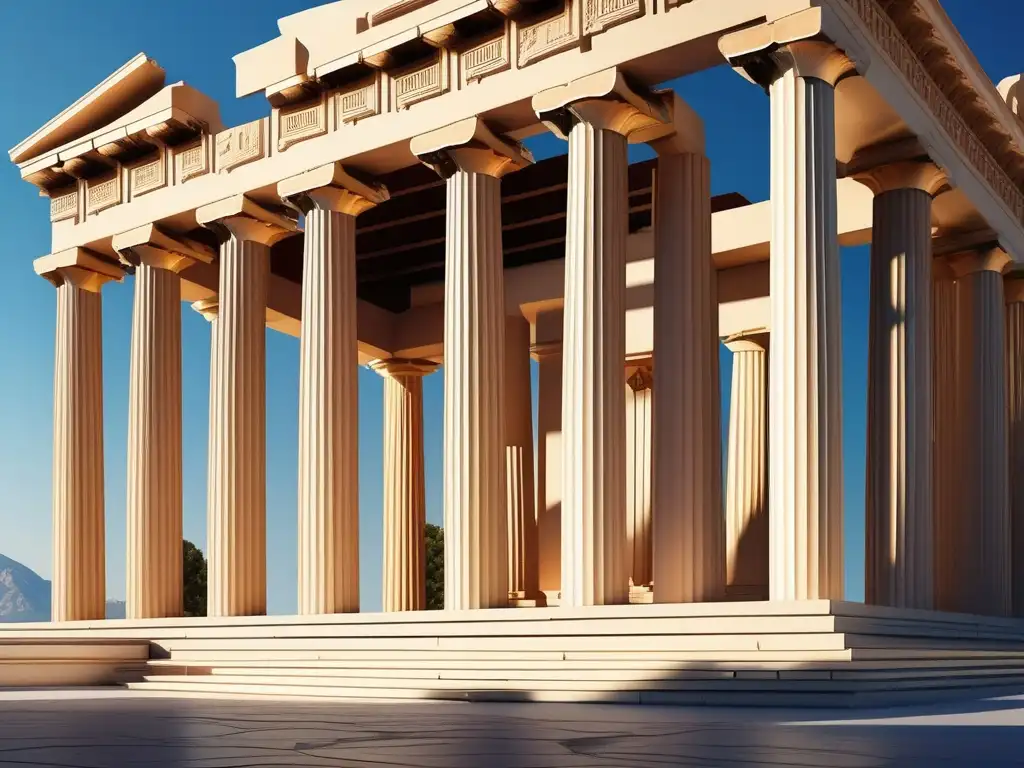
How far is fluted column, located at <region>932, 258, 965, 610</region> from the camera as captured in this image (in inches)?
2965

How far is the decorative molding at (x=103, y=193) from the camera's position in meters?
82.1

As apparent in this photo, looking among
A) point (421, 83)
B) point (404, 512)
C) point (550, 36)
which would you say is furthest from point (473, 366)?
point (404, 512)

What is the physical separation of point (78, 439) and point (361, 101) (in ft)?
100

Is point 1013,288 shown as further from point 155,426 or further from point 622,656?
point 155,426

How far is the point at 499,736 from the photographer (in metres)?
31.1

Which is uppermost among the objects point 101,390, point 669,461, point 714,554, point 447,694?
point 101,390

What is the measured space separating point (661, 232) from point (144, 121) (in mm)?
35219

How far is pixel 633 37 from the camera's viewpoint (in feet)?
186

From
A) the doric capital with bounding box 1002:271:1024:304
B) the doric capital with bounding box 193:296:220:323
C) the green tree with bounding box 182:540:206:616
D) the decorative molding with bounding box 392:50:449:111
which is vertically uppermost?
the decorative molding with bounding box 392:50:449:111

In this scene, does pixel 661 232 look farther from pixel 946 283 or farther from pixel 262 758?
pixel 262 758

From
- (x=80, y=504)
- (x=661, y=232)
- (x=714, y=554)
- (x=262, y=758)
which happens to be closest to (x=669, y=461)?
(x=714, y=554)

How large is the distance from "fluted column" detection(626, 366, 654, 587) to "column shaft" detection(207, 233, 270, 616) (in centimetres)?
2743

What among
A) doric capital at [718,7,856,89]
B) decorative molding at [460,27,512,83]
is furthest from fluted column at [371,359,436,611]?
doric capital at [718,7,856,89]

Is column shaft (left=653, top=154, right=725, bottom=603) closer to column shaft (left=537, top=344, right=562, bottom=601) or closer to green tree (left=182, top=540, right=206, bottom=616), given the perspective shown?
column shaft (left=537, top=344, right=562, bottom=601)
